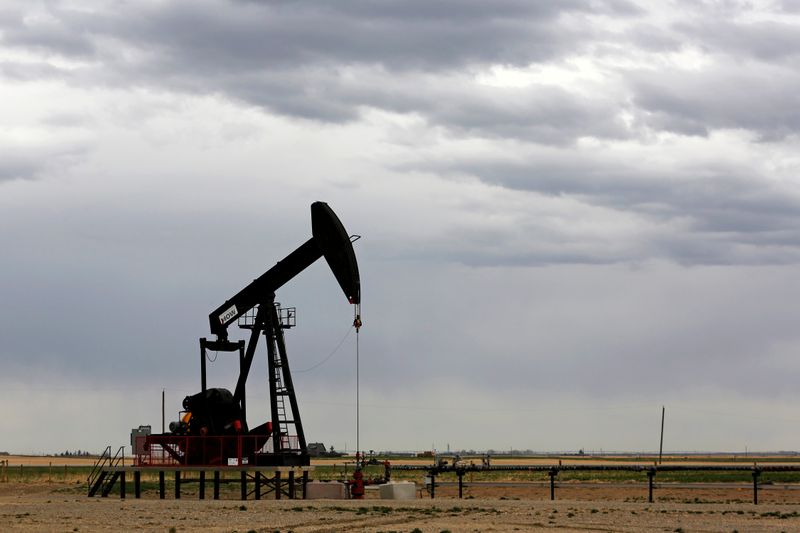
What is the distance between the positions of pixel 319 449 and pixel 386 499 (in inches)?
493

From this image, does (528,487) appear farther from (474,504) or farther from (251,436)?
(474,504)

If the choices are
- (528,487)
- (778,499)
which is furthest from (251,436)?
(778,499)

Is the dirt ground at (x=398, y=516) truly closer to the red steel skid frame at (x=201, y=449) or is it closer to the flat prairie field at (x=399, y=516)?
the flat prairie field at (x=399, y=516)

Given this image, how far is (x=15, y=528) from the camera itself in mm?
26969

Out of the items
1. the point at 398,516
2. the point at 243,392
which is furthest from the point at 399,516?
the point at 243,392

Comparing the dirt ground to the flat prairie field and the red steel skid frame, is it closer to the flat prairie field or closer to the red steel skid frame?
the flat prairie field

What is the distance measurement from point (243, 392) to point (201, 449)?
2878mm

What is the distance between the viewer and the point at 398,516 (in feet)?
101

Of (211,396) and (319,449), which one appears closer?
(211,396)

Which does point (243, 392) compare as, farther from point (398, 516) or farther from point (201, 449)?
point (398, 516)

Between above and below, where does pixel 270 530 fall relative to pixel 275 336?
below

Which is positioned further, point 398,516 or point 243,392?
point 243,392

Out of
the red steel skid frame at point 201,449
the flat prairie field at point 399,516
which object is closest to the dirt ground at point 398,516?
the flat prairie field at point 399,516

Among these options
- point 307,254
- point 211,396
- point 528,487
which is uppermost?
point 307,254
